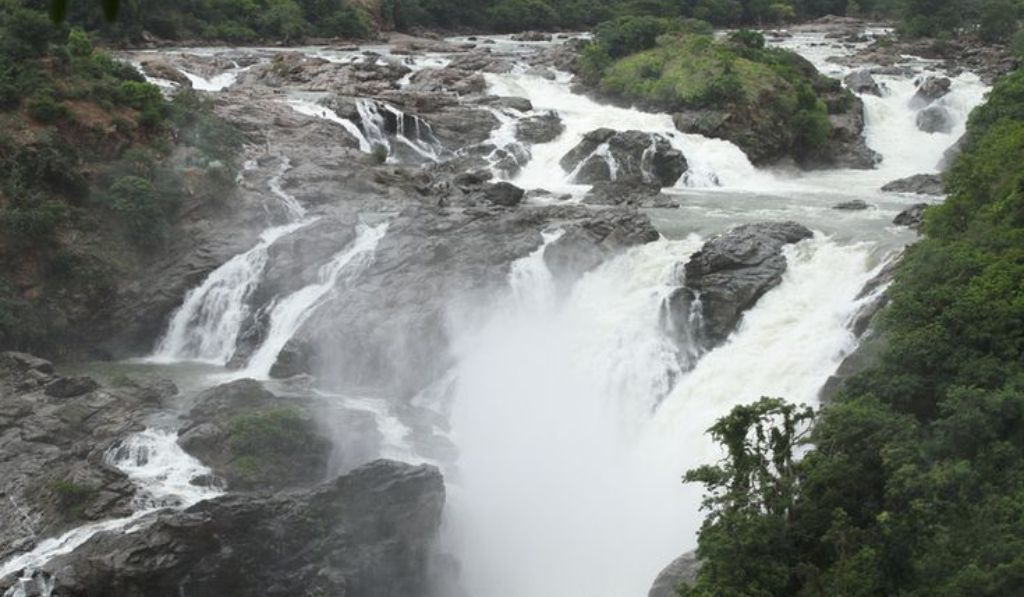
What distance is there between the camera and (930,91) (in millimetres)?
A: 47406

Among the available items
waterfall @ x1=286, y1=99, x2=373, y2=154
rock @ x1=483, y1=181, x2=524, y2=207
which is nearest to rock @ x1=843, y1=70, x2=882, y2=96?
rock @ x1=483, y1=181, x2=524, y2=207

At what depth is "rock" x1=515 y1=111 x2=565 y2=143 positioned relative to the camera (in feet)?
139

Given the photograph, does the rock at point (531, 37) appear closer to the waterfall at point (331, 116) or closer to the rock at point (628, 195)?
the waterfall at point (331, 116)

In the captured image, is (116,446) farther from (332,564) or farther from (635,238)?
(635,238)

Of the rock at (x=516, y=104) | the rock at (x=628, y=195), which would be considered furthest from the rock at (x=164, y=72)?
the rock at (x=628, y=195)

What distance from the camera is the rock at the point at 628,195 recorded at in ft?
110

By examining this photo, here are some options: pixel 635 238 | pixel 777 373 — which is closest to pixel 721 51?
pixel 635 238

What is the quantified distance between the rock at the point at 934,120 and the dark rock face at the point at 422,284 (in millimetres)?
22518

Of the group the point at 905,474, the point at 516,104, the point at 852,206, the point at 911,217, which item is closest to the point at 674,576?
the point at 905,474

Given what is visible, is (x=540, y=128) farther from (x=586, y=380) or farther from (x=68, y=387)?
(x=68, y=387)

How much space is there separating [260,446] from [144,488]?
2238 mm

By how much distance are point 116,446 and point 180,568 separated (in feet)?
14.6

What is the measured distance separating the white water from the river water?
0.22ft

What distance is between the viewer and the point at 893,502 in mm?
13859
